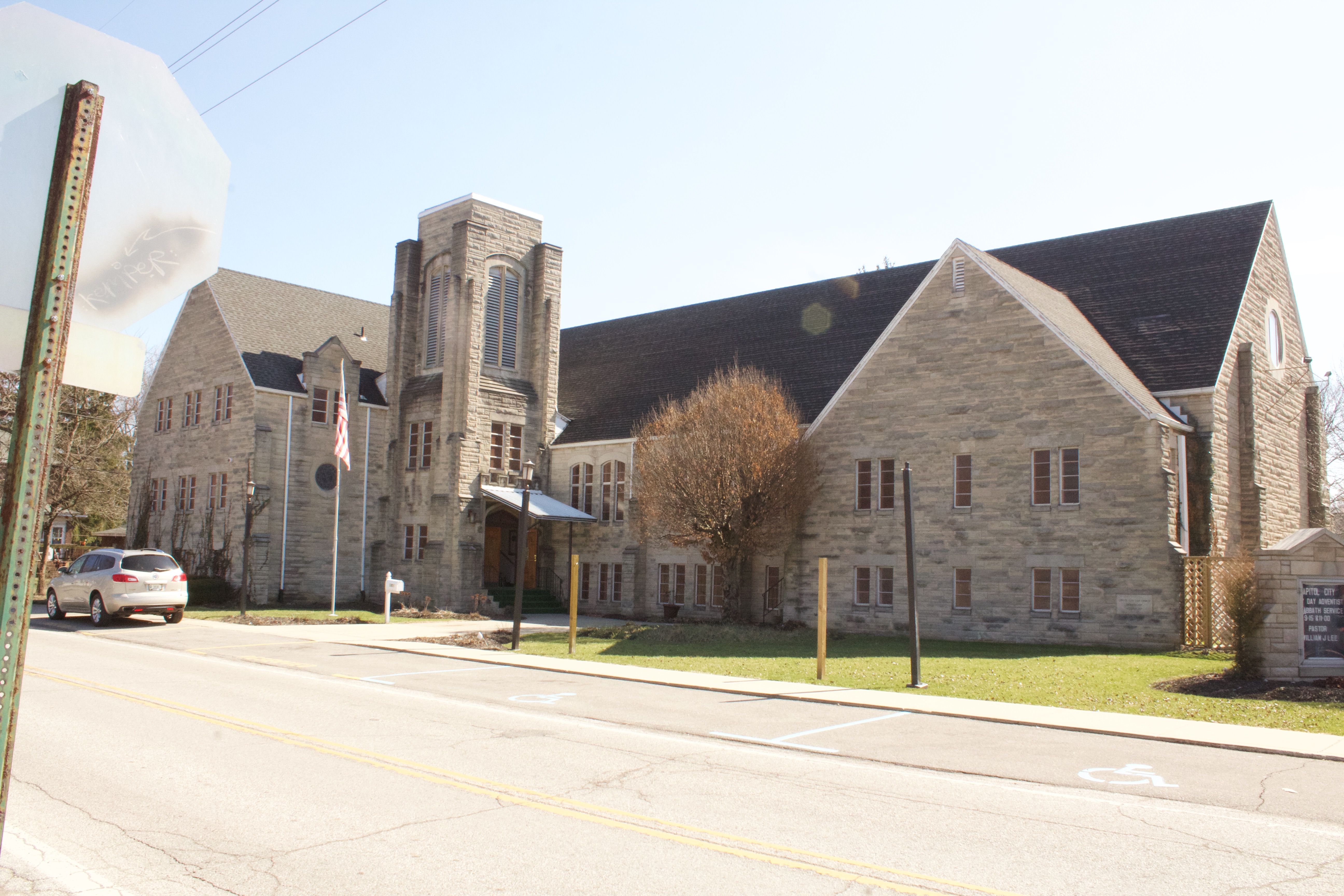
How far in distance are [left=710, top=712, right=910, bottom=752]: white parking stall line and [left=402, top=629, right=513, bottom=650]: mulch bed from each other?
10407mm

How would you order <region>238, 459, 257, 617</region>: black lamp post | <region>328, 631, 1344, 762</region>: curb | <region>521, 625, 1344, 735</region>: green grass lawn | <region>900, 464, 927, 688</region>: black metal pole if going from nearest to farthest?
<region>328, 631, 1344, 762</region>: curb → <region>521, 625, 1344, 735</region>: green grass lawn → <region>900, 464, 927, 688</region>: black metal pole → <region>238, 459, 257, 617</region>: black lamp post

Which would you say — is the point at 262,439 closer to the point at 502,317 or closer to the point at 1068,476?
the point at 502,317

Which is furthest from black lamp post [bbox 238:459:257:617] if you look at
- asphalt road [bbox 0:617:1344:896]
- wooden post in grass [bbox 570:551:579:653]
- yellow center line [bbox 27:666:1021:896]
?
yellow center line [bbox 27:666:1021:896]

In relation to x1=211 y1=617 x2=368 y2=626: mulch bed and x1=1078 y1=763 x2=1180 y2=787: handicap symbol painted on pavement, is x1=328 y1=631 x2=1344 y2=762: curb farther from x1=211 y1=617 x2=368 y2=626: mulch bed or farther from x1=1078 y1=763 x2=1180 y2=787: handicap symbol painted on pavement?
x1=211 y1=617 x2=368 y2=626: mulch bed

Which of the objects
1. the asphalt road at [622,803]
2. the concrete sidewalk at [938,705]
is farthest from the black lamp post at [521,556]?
the asphalt road at [622,803]

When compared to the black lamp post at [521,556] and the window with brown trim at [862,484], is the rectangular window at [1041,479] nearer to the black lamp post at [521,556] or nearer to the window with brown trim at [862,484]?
the window with brown trim at [862,484]

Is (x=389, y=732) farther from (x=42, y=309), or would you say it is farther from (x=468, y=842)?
(x=42, y=309)

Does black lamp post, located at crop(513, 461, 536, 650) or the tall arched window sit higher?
the tall arched window

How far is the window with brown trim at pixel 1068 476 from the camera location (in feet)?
76.8

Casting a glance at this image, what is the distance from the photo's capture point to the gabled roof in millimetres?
36156

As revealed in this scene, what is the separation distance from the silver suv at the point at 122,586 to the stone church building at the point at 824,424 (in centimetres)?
889

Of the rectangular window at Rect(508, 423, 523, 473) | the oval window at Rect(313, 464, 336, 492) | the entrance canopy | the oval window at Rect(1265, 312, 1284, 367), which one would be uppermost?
the oval window at Rect(1265, 312, 1284, 367)

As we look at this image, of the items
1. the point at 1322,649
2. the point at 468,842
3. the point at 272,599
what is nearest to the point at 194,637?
the point at 272,599

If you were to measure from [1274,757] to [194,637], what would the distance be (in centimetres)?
2120
